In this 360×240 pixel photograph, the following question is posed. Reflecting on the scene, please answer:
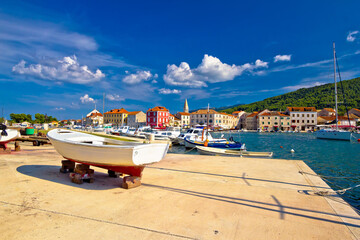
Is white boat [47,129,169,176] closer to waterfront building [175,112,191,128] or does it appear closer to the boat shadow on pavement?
the boat shadow on pavement

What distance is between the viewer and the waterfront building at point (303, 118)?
91.9 meters

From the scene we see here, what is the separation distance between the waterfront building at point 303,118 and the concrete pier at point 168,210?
102116 mm

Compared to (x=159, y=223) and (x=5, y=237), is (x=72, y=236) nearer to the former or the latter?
(x=5, y=237)

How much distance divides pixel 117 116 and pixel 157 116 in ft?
102

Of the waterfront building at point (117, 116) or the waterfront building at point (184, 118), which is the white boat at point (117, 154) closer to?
the waterfront building at point (117, 116)

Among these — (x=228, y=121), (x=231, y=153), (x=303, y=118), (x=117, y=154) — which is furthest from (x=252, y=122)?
(x=117, y=154)

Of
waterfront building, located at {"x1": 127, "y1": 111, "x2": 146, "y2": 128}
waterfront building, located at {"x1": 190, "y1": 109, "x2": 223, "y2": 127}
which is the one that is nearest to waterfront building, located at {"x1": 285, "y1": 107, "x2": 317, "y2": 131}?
waterfront building, located at {"x1": 190, "y1": 109, "x2": 223, "y2": 127}

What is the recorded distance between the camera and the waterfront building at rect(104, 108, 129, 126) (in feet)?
335

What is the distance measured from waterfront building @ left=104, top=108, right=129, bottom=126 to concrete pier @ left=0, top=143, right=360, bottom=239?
97.6 metres

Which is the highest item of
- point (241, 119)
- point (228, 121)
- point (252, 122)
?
point (241, 119)

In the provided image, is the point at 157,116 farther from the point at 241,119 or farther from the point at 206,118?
the point at 241,119

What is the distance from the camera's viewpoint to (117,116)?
104 metres

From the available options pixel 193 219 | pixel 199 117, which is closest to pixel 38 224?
pixel 193 219

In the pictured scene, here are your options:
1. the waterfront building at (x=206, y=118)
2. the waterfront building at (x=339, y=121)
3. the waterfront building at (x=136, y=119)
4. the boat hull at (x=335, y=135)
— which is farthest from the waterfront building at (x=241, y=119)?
the boat hull at (x=335, y=135)
